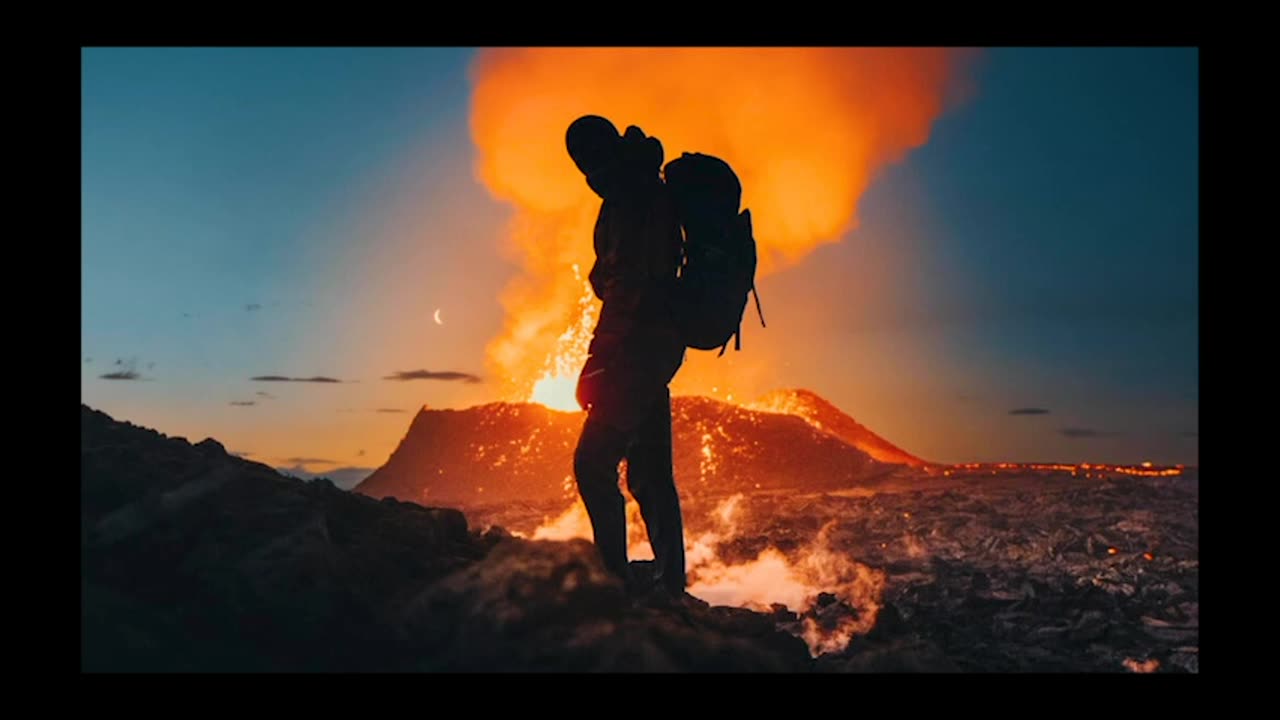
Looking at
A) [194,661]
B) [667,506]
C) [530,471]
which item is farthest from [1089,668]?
[530,471]

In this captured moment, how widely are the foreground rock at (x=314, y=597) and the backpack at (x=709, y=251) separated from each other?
5.69 feet

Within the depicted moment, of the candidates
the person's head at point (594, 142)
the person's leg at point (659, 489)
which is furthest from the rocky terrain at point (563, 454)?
the person's head at point (594, 142)

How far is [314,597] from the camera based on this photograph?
215 inches

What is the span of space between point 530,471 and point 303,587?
1878 centimetres

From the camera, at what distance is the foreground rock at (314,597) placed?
5.32 metres

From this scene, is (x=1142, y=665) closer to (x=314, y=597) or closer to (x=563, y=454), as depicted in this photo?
(x=314, y=597)

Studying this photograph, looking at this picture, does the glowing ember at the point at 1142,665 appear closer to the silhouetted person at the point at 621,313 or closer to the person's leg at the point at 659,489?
the person's leg at the point at 659,489

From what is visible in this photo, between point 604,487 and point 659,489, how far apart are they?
2.60ft

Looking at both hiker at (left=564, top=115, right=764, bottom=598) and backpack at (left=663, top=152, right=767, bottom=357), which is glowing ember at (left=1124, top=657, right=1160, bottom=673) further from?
backpack at (left=663, top=152, right=767, bottom=357)

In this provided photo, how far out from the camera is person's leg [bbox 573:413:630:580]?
664 cm

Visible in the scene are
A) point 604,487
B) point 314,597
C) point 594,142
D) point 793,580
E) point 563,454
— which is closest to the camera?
point 314,597

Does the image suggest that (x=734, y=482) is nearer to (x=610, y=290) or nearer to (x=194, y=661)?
(x=610, y=290)

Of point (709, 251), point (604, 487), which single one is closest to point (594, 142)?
point (709, 251)

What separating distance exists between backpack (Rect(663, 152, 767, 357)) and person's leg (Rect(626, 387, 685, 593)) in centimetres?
61
